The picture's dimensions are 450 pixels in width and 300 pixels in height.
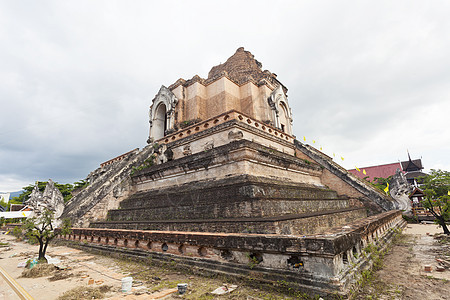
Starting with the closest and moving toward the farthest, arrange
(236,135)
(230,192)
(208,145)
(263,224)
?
(263,224) → (230,192) → (236,135) → (208,145)

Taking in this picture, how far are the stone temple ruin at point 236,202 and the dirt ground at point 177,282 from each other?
0.29m

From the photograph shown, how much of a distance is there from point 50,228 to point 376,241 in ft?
28.8

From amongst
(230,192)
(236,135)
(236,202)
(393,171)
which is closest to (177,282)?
(236,202)

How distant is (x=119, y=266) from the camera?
5.20 metres

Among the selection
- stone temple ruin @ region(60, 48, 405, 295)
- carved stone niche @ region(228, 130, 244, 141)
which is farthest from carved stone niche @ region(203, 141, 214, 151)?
carved stone niche @ region(228, 130, 244, 141)

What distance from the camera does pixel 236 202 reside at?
5.63 metres

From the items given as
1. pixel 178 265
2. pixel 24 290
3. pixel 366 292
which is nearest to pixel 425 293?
pixel 366 292

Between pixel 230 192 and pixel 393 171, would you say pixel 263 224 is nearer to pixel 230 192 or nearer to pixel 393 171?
pixel 230 192

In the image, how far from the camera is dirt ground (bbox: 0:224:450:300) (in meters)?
3.23

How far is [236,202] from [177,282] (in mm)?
2274

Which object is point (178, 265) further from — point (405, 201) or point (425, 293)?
point (405, 201)

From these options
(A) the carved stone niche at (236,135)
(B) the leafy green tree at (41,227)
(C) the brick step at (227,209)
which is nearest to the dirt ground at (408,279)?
(C) the brick step at (227,209)

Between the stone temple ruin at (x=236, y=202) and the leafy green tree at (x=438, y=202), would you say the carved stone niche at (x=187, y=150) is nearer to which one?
the stone temple ruin at (x=236, y=202)

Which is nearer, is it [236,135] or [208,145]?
[236,135]
